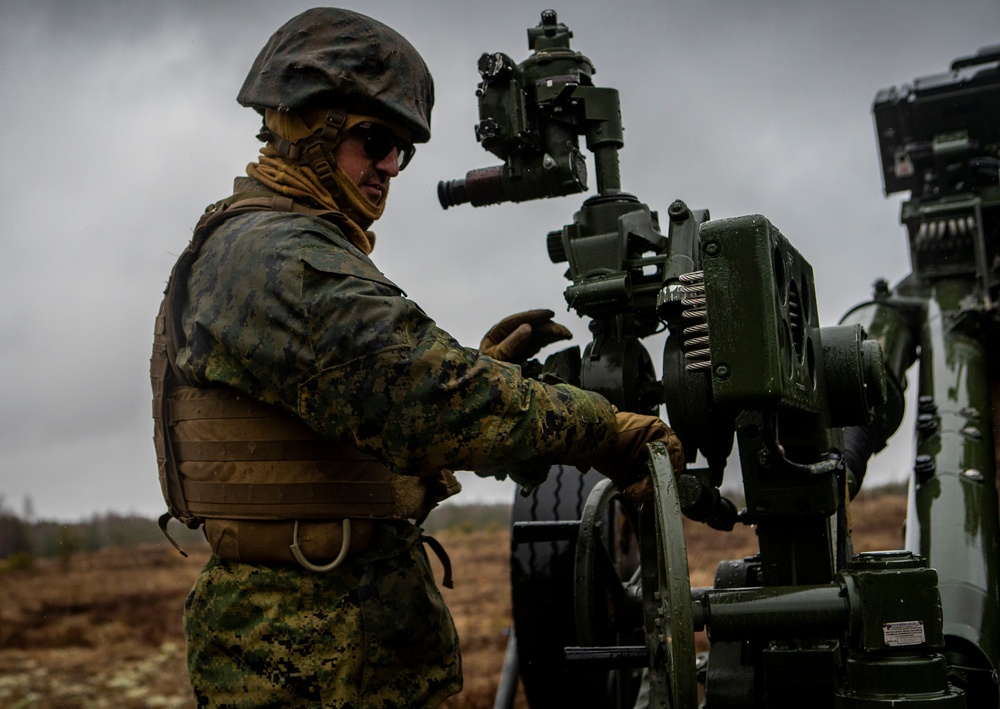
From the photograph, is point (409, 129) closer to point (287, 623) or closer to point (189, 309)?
point (189, 309)

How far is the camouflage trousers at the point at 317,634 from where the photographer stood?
2.56 m

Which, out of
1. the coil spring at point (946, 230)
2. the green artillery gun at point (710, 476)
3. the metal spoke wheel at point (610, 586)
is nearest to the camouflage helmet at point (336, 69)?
the green artillery gun at point (710, 476)

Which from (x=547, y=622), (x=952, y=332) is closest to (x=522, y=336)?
(x=547, y=622)

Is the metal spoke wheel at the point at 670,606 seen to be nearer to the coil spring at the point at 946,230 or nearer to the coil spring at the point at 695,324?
the coil spring at the point at 695,324

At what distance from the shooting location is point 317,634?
2.57 metres

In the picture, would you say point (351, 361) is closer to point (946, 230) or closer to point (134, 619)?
point (946, 230)

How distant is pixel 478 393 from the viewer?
8.04 ft

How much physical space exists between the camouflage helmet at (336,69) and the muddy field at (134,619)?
415cm

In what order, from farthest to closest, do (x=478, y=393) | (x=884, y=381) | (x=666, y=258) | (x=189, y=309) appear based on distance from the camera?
(x=666, y=258)
(x=884, y=381)
(x=189, y=309)
(x=478, y=393)

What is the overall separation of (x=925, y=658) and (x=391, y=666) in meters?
1.25

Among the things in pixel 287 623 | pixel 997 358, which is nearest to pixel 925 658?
pixel 287 623

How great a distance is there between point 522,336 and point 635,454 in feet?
1.69

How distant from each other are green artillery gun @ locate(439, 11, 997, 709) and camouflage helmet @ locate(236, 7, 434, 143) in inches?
20.8

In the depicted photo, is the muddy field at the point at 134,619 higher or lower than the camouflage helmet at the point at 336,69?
lower
